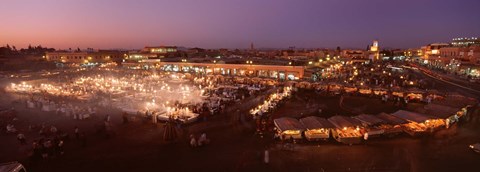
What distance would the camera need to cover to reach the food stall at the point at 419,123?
1185cm

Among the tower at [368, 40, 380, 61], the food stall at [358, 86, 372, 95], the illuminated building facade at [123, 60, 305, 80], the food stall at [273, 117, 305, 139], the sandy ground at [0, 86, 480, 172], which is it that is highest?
the tower at [368, 40, 380, 61]

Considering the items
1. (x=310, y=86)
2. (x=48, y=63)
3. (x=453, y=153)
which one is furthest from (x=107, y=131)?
(x=48, y=63)

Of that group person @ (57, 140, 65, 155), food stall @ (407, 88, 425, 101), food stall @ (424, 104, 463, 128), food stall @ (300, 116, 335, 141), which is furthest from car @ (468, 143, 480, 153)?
person @ (57, 140, 65, 155)

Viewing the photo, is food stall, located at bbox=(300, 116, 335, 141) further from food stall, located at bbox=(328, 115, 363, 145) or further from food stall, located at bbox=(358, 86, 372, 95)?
food stall, located at bbox=(358, 86, 372, 95)

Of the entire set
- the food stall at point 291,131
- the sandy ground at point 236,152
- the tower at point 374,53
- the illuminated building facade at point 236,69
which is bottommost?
the sandy ground at point 236,152

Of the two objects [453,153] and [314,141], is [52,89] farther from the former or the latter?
[453,153]

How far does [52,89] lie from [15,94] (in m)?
3.14

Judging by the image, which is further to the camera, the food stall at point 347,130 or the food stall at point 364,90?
the food stall at point 364,90

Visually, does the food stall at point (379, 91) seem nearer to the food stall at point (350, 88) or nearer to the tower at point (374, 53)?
the food stall at point (350, 88)

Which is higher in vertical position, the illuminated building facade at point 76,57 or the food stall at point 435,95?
the illuminated building facade at point 76,57

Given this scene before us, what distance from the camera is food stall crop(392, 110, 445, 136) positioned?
11.9 metres

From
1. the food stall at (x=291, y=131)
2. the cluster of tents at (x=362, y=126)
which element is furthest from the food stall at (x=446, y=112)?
the food stall at (x=291, y=131)

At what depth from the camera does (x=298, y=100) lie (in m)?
19.4

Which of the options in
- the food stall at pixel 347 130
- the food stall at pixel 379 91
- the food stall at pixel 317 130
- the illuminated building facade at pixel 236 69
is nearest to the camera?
the food stall at pixel 347 130
